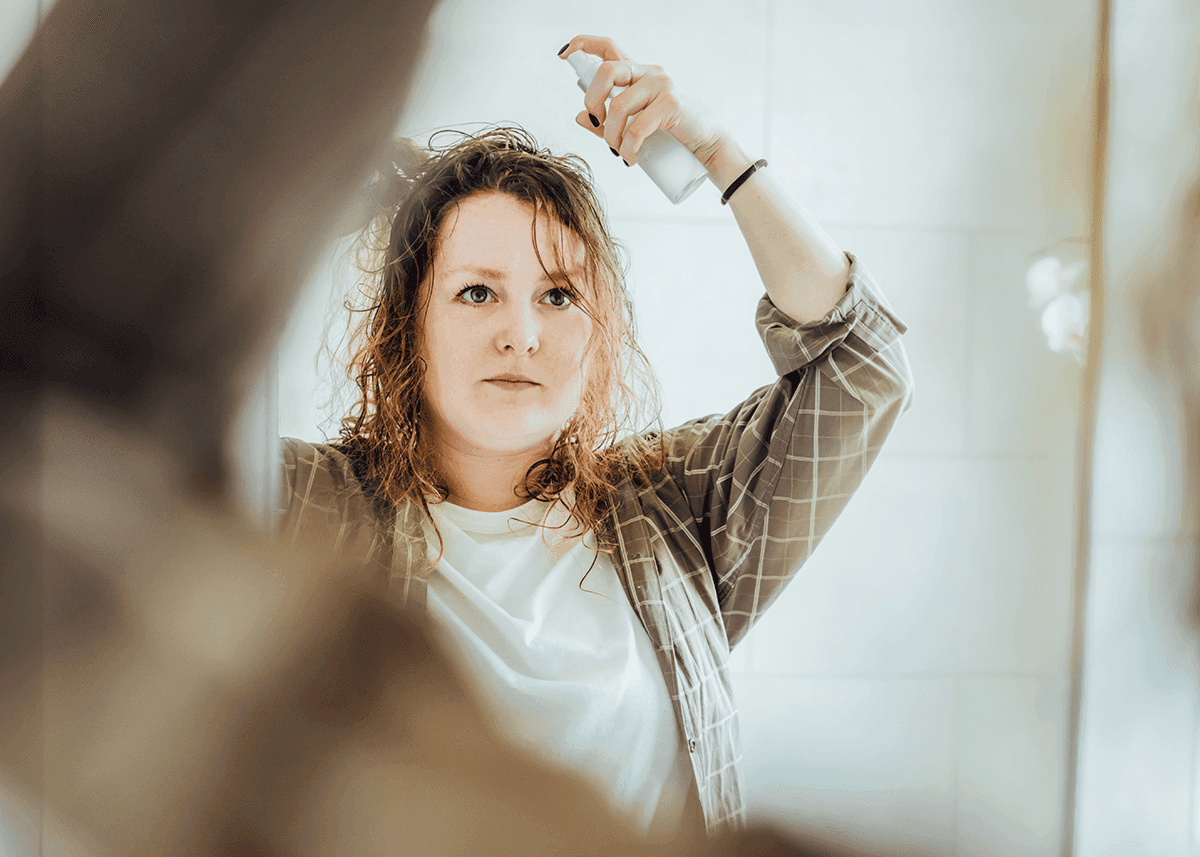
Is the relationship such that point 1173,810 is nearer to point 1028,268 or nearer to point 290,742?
point 1028,268

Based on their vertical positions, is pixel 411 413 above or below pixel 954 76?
below

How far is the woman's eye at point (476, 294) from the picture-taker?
24.0 inches

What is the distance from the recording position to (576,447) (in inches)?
25.3

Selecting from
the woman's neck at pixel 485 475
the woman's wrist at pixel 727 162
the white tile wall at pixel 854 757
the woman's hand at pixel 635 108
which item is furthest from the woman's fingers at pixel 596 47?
the white tile wall at pixel 854 757

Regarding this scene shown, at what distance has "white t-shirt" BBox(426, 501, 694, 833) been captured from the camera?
24.6 inches

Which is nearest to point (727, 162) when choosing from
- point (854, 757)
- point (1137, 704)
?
point (854, 757)

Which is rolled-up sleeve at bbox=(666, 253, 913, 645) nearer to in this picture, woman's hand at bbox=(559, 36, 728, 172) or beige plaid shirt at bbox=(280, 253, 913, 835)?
beige plaid shirt at bbox=(280, 253, 913, 835)

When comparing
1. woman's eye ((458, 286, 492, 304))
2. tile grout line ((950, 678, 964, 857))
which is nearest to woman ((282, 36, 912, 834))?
woman's eye ((458, 286, 492, 304))

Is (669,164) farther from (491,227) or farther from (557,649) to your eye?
(557,649)

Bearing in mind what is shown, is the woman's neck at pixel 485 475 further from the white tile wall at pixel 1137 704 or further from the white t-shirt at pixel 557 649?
the white tile wall at pixel 1137 704

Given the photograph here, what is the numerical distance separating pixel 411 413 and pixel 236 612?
217mm

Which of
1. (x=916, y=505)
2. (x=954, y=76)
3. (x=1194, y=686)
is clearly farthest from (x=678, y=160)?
(x=1194, y=686)

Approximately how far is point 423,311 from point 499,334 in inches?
2.5

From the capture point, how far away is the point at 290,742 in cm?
62
